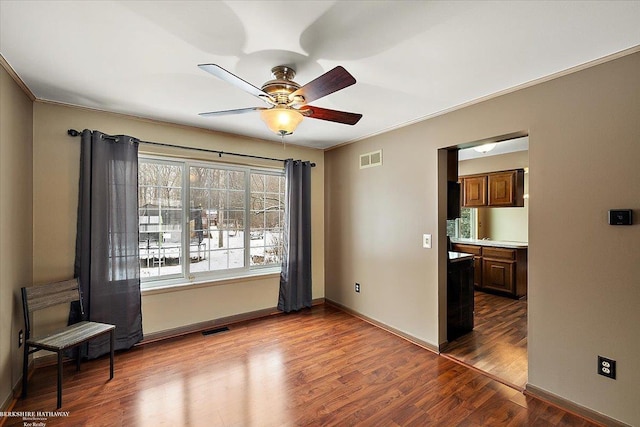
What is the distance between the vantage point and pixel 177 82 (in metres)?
2.31

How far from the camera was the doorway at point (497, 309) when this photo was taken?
271cm

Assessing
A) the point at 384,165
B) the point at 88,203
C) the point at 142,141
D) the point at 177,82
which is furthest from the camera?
the point at 384,165

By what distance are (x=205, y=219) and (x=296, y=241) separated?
4.17ft

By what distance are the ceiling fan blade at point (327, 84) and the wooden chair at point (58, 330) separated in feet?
8.12

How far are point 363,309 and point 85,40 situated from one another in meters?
3.82

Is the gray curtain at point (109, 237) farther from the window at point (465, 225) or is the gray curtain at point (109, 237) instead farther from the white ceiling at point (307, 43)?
the window at point (465, 225)

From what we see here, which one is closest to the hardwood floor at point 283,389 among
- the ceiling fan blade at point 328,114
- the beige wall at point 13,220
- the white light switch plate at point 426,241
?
the beige wall at point 13,220

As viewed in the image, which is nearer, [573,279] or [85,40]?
[85,40]

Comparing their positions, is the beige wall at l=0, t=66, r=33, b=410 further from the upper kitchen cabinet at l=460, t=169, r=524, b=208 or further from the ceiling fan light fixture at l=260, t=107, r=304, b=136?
the upper kitchen cabinet at l=460, t=169, r=524, b=208

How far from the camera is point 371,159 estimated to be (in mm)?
3787

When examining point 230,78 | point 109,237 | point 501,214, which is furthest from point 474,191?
point 109,237

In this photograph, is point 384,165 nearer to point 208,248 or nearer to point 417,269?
point 417,269

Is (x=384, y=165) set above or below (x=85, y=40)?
below

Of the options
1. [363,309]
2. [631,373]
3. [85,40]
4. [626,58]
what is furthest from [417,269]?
[85,40]
